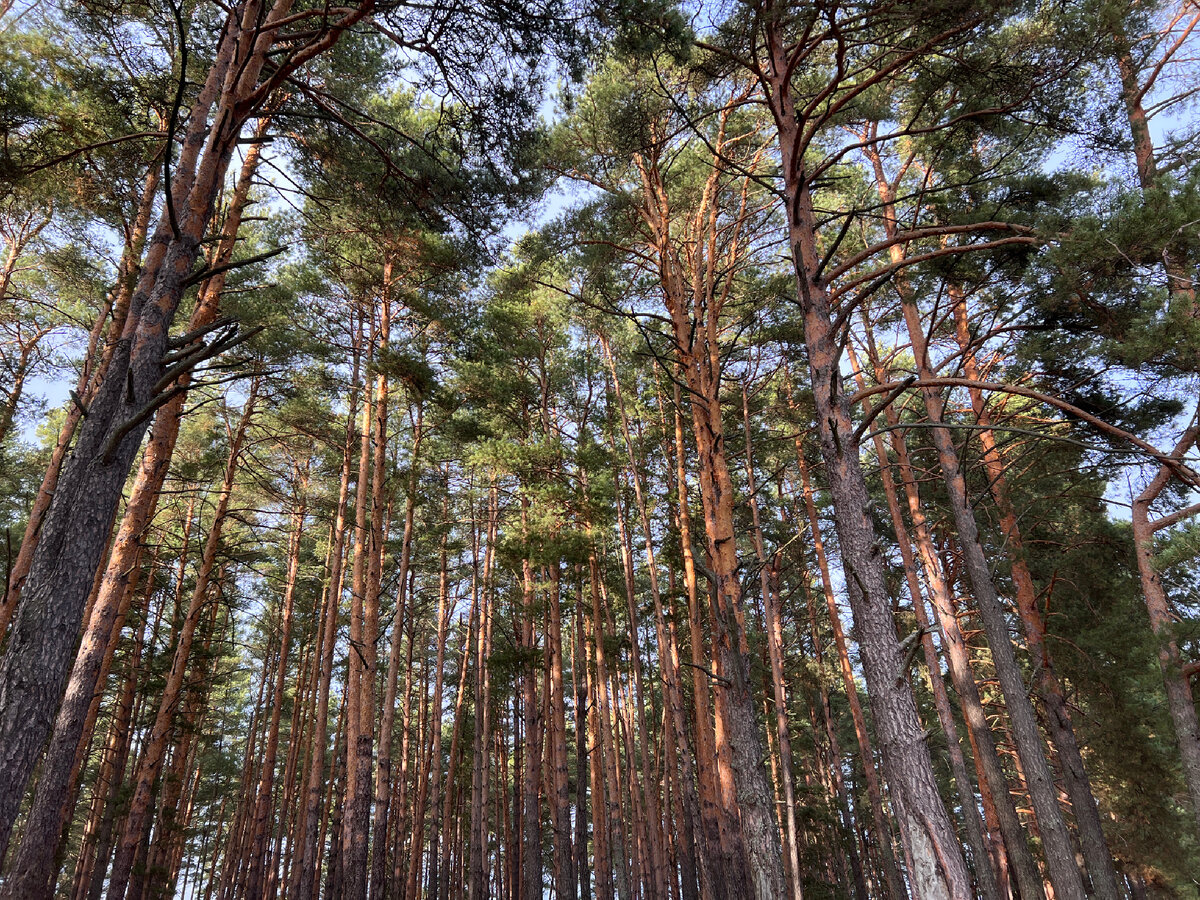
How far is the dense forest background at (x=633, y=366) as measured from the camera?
4762 mm

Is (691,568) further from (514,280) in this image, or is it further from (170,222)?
(170,222)

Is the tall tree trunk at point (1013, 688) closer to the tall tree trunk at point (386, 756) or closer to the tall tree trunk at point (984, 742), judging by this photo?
the tall tree trunk at point (984, 742)

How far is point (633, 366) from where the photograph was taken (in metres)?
14.2

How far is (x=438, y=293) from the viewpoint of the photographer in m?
11.9

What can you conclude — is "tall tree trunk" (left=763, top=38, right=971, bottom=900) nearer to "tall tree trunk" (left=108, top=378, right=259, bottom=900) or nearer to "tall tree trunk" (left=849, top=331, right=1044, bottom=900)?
"tall tree trunk" (left=849, top=331, right=1044, bottom=900)

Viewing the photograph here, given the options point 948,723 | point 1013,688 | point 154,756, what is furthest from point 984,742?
point 154,756

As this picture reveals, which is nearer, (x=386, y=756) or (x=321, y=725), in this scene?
(x=386, y=756)

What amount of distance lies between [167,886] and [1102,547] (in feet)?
67.8

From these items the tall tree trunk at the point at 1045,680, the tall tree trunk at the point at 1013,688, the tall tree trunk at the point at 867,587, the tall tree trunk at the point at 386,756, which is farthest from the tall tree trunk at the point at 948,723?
the tall tree trunk at the point at 386,756

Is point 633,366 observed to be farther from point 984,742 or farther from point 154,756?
point 154,756

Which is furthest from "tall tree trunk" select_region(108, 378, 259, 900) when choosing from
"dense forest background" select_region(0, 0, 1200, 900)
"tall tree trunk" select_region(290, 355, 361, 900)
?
"tall tree trunk" select_region(290, 355, 361, 900)

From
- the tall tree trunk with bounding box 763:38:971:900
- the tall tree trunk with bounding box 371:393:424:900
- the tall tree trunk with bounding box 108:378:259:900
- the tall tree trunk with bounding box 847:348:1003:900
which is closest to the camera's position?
the tall tree trunk with bounding box 763:38:971:900

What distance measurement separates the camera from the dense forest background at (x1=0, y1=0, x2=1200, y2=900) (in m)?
4.76

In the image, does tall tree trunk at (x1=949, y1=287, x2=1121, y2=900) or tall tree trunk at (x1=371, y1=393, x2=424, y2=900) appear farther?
tall tree trunk at (x1=371, y1=393, x2=424, y2=900)
